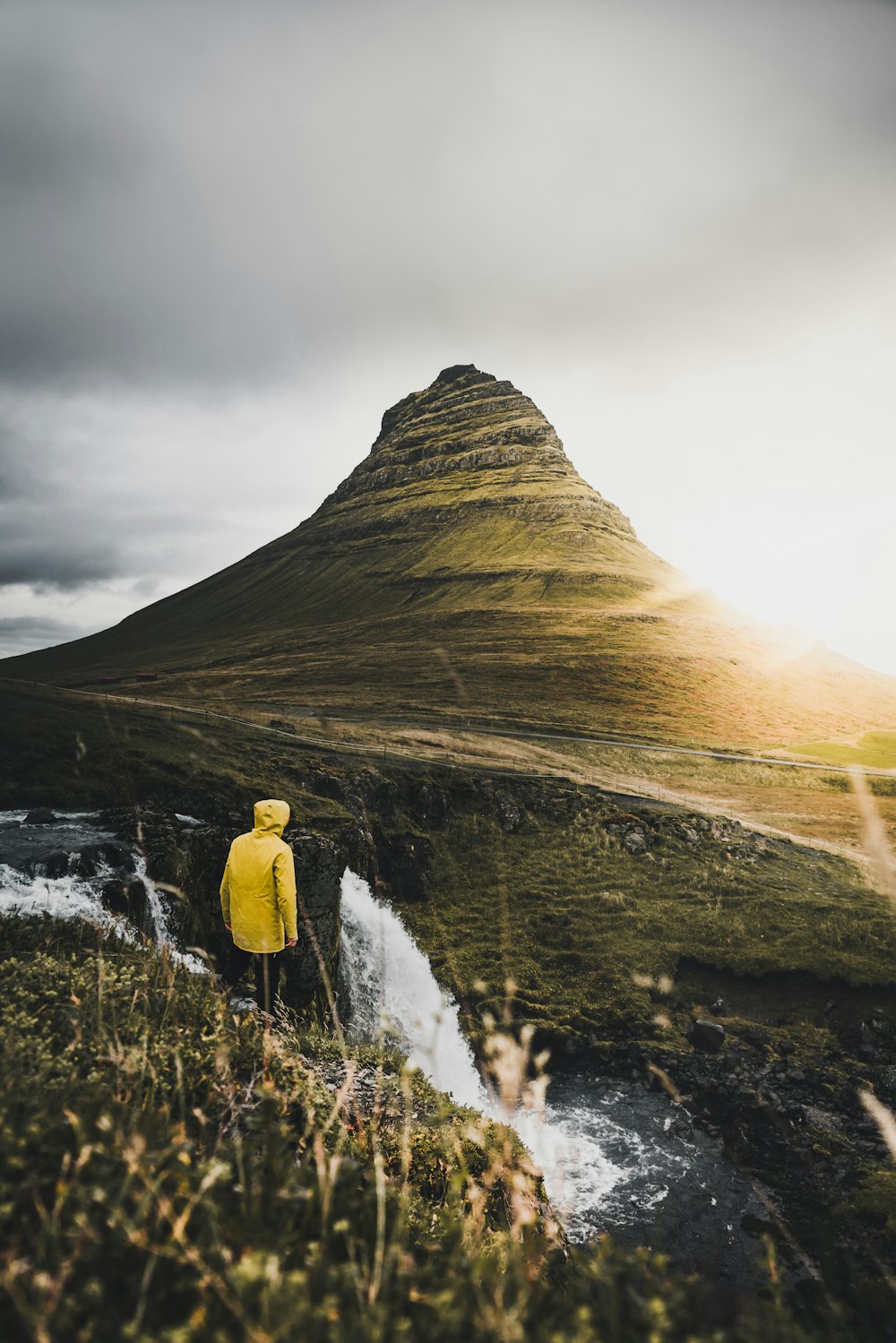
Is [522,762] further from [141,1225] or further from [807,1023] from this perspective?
[141,1225]

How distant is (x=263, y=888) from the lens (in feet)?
27.0

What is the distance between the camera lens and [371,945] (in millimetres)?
18047

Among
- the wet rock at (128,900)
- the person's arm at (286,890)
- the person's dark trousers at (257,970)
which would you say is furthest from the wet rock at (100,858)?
the person's arm at (286,890)

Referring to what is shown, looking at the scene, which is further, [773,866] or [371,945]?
[773,866]

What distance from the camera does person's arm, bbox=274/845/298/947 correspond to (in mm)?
8195

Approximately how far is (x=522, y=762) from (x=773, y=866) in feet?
62.5

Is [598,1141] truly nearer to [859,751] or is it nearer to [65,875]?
[65,875]

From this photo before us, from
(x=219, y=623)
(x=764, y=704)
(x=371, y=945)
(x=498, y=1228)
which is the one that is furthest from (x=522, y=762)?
(x=219, y=623)

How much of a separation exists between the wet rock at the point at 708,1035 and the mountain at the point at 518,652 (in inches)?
1975

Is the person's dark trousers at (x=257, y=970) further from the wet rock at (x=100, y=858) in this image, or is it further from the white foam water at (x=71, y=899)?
the wet rock at (x=100, y=858)

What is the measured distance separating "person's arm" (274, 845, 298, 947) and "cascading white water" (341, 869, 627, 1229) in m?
3.90

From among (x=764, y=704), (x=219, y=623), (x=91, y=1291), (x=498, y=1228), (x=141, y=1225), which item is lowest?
(x=764, y=704)

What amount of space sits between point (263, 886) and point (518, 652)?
3973 inches

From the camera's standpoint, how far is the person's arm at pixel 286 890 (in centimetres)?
820
